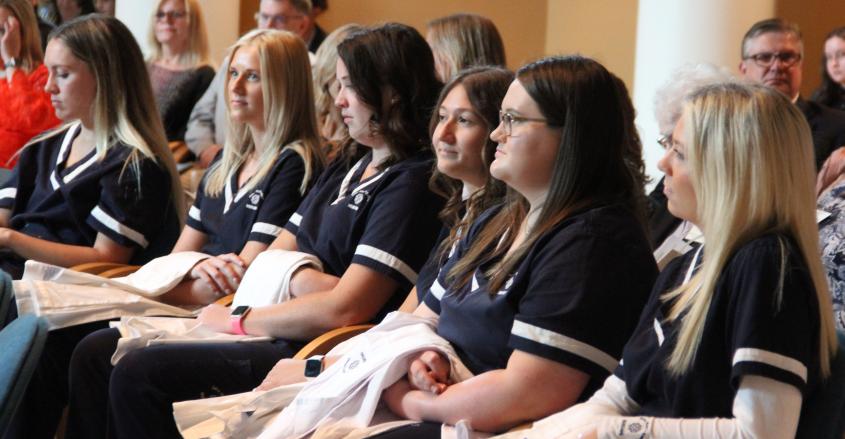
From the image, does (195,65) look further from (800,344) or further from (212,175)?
(800,344)

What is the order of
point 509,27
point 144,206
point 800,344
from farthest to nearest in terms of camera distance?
point 509,27 → point 144,206 → point 800,344

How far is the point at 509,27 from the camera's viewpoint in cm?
789

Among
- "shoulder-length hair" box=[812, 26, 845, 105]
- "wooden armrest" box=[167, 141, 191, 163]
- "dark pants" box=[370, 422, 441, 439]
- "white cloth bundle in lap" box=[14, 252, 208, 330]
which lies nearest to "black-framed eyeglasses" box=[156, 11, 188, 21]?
"wooden armrest" box=[167, 141, 191, 163]

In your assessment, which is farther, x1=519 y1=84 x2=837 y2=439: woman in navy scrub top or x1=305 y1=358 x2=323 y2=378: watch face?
x1=305 y1=358 x2=323 y2=378: watch face

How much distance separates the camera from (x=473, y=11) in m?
7.88

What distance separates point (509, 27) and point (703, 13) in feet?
10.2

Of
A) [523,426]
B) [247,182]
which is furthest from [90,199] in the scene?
[523,426]

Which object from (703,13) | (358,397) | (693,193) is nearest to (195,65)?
(703,13)

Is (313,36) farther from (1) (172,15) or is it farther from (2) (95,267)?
(2) (95,267)

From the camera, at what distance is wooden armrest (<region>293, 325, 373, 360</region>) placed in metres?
2.85

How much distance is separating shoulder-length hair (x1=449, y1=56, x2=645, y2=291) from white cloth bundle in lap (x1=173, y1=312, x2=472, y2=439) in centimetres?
23

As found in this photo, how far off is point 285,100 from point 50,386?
3.53 feet

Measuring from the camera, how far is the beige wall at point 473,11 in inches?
299

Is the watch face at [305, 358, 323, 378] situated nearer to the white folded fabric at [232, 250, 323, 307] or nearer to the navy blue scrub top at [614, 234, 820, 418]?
the white folded fabric at [232, 250, 323, 307]
